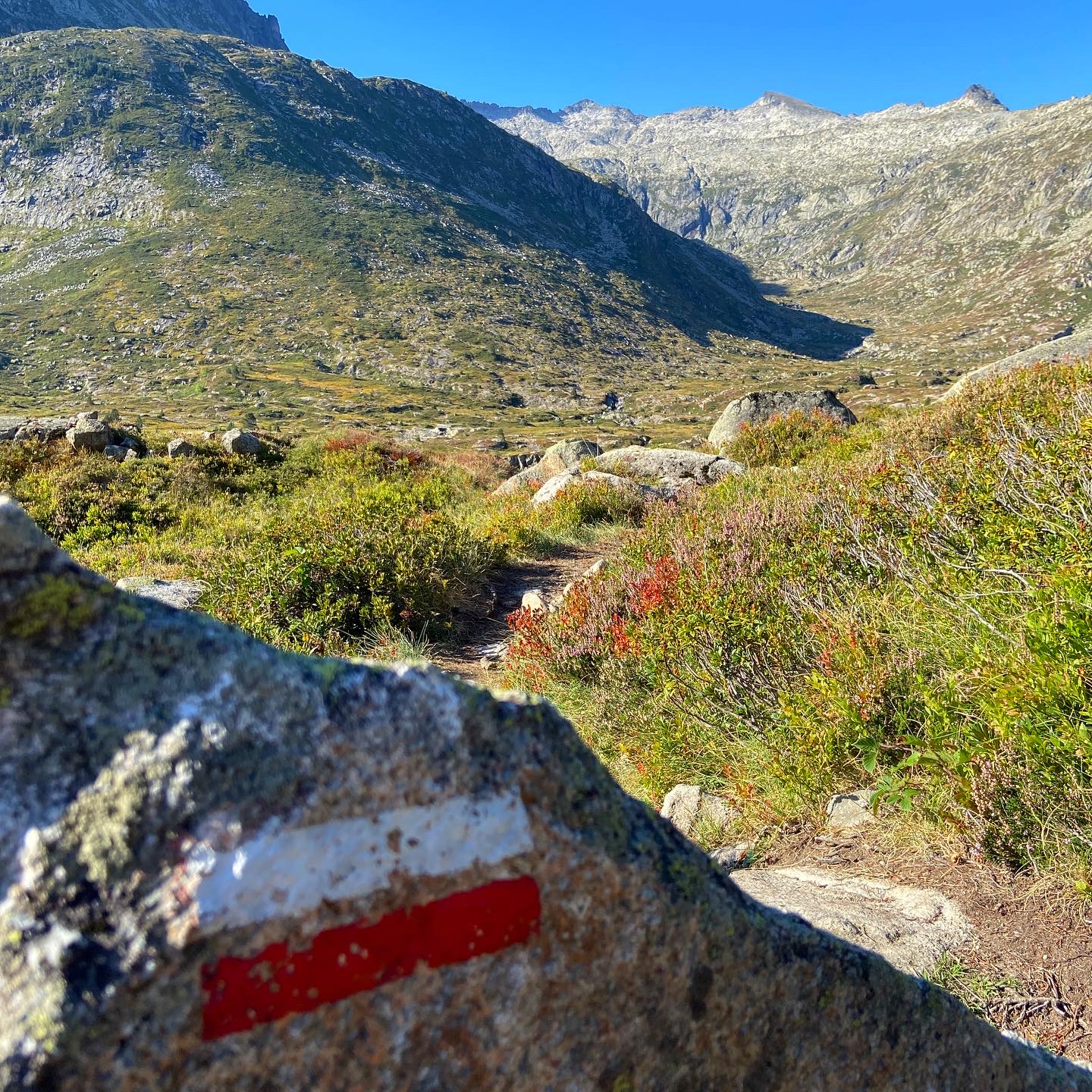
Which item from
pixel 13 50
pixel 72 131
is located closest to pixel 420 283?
pixel 72 131

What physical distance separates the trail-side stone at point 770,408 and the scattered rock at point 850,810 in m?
16.6

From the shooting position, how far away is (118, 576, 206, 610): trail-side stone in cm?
688

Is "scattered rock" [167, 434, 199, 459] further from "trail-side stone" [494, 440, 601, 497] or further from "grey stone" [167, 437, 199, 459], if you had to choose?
"trail-side stone" [494, 440, 601, 497]

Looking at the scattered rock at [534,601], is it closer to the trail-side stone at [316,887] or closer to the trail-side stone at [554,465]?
the trail-side stone at [316,887]

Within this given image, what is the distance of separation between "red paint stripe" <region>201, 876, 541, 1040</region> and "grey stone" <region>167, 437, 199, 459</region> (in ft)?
56.4

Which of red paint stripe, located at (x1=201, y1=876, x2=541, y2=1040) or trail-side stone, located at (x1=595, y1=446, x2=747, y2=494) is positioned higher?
trail-side stone, located at (x1=595, y1=446, x2=747, y2=494)

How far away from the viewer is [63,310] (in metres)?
105

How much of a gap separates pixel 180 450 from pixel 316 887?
58.3 ft

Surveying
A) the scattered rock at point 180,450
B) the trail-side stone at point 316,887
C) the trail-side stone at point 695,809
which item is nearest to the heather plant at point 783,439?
the trail-side stone at point 695,809

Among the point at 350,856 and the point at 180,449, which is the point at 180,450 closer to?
the point at 180,449

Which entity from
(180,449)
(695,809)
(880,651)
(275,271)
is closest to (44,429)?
(180,449)

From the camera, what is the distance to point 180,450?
1623 cm

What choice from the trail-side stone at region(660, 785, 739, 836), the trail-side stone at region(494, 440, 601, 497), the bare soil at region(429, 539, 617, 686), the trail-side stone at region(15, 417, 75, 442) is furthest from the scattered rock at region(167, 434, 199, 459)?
the trail-side stone at region(660, 785, 739, 836)

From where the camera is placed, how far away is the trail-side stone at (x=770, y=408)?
19.7 meters
